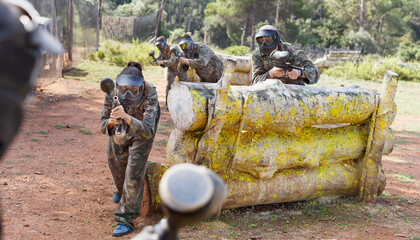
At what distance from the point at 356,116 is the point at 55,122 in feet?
17.5

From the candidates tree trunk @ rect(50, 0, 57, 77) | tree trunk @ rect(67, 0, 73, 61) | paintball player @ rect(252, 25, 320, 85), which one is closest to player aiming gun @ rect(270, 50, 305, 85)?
paintball player @ rect(252, 25, 320, 85)

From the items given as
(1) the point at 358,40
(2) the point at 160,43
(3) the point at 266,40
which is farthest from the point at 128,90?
(1) the point at 358,40

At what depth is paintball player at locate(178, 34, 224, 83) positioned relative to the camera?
293 inches

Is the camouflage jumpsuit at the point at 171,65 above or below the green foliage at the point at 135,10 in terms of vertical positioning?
below

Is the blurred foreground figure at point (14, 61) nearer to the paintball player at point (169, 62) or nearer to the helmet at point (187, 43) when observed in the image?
the helmet at point (187, 43)

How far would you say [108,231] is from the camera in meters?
3.85

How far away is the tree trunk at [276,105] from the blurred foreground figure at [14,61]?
2.84 meters

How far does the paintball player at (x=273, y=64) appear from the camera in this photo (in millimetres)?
5316

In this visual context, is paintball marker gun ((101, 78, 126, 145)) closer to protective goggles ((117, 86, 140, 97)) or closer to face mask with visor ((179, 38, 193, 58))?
protective goggles ((117, 86, 140, 97))

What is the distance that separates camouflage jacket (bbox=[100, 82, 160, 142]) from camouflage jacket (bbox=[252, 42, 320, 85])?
79.5 inches

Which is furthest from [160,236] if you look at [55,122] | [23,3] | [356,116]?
[55,122]

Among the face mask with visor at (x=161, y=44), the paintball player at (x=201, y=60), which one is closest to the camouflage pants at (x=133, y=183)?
the paintball player at (x=201, y=60)

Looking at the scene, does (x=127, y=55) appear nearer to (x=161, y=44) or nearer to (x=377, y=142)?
(x=161, y=44)

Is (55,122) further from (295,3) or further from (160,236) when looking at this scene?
(295,3)
